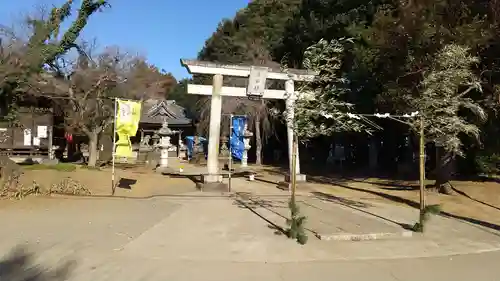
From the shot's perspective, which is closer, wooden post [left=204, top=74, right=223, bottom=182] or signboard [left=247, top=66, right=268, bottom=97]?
wooden post [left=204, top=74, right=223, bottom=182]

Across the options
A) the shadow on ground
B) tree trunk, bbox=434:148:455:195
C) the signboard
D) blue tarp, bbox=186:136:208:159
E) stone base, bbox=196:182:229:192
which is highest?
the signboard

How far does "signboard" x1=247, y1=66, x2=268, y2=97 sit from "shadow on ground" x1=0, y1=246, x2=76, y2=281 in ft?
38.1

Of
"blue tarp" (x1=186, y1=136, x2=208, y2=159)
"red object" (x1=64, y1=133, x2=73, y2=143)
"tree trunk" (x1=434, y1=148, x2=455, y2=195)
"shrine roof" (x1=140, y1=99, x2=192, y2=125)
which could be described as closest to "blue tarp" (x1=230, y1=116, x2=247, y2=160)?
"blue tarp" (x1=186, y1=136, x2=208, y2=159)

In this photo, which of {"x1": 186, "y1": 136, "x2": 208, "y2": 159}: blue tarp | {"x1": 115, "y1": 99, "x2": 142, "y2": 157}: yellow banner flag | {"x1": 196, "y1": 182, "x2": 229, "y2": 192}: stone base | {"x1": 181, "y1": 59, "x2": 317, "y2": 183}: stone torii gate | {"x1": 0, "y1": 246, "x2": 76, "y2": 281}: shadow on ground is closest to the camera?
{"x1": 0, "y1": 246, "x2": 76, "y2": 281}: shadow on ground

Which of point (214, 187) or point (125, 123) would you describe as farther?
point (214, 187)

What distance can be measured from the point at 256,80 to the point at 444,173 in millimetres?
8152

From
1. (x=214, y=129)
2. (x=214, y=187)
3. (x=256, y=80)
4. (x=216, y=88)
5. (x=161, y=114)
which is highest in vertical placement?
(x=161, y=114)

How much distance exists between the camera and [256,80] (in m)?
17.0

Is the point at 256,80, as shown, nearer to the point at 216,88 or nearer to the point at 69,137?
the point at 216,88

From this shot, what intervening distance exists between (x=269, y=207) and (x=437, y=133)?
4.95 metres

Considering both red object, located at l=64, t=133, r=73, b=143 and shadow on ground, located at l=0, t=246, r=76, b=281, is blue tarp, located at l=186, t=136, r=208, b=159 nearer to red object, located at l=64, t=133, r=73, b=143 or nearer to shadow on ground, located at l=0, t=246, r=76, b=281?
red object, located at l=64, t=133, r=73, b=143

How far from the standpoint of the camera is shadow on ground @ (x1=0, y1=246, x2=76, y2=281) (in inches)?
216

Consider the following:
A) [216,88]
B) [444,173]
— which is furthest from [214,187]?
[444,173]

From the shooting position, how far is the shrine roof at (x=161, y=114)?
40216 millimetres
